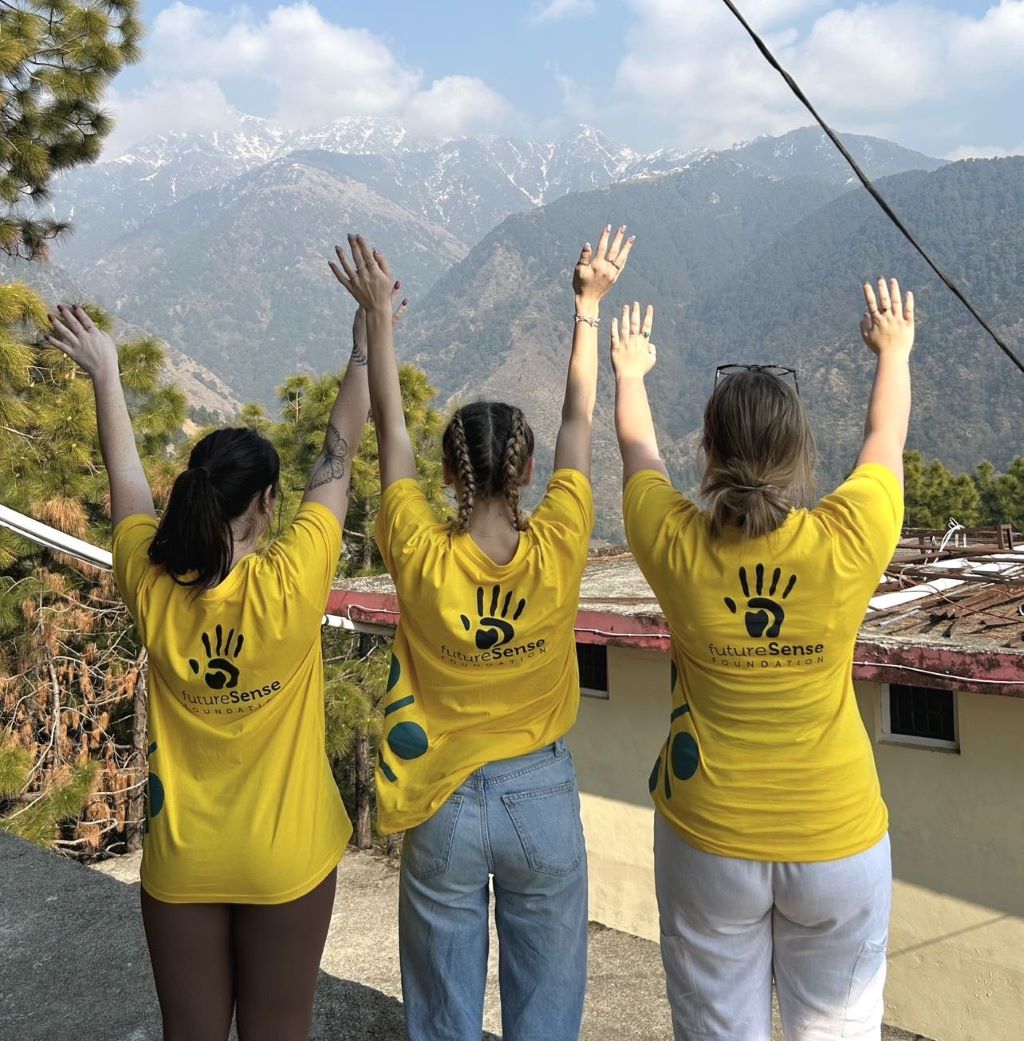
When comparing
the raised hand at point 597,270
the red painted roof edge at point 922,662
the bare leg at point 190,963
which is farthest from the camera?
the red painted roof edge at point 922,662

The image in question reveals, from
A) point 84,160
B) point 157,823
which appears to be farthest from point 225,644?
point 84,160

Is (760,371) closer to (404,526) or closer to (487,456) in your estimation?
(487,456)

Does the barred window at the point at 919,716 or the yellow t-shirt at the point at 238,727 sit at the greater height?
the yellow t-shirt at the point at 238,727

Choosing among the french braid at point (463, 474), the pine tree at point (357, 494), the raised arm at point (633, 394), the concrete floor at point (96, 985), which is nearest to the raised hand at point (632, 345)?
the raised arm at point (633, 394)

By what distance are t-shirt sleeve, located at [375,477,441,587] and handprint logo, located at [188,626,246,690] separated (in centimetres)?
31

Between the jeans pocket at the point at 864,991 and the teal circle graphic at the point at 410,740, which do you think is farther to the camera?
the teal circle graphic at the point at 410,740

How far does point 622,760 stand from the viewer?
6855mm

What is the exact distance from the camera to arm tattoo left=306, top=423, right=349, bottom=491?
1991 mm

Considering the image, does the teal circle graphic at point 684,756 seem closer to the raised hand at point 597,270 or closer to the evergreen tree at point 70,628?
the raised hand at point 597,270

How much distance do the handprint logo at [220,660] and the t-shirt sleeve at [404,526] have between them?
0.31m

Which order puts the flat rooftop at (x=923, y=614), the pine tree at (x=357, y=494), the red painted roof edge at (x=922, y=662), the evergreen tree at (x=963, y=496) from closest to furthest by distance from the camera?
the red painted roof edge at (x=922, y=662), the flat rooftop at (x=923, y=614), the pine tree at (x=357, y=494), the evergreen tree at (x=963, y=496)

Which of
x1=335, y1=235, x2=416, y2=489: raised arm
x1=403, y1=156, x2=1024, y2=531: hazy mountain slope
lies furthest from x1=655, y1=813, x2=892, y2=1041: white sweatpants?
x1=403, y1=156, x2=1024, y2=531: hazy mountain slope

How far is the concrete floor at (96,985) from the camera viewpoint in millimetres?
2812

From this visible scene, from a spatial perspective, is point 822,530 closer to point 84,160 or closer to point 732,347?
point 84,160
